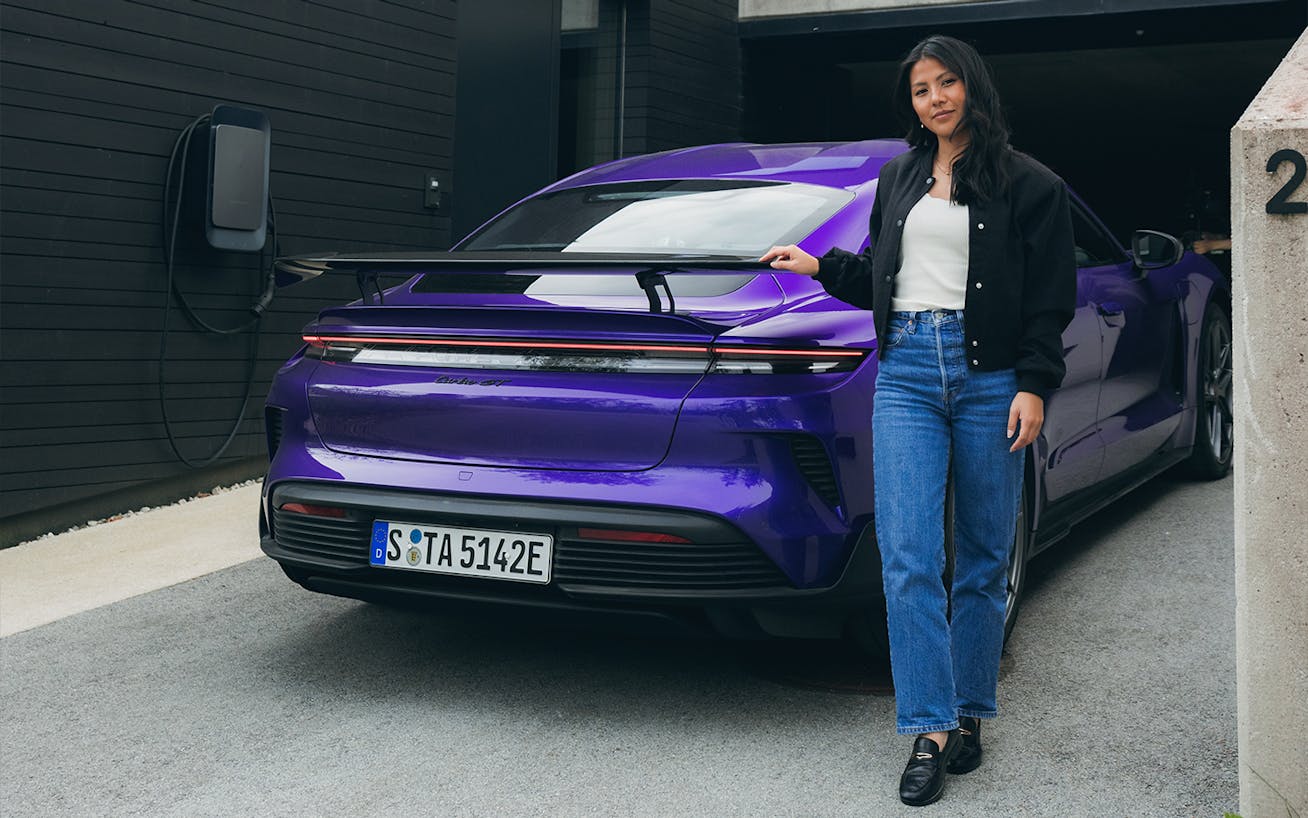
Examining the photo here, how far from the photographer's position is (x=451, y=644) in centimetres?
438

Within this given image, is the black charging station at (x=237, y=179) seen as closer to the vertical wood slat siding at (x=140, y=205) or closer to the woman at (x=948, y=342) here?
the vertical wood slat siding at (x=140, y=205)

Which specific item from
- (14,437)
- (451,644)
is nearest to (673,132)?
(14,437)

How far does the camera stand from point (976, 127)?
3166 mm

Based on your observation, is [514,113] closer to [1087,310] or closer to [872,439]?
[1087,310]

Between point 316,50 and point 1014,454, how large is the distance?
5404 mm

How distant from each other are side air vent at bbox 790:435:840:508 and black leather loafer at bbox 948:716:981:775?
23.8 inches

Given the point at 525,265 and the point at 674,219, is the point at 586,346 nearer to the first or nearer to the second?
the point at 525,265

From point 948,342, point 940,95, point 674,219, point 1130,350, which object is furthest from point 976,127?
point 1130,350

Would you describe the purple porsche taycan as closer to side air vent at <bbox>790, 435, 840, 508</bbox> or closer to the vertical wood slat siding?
side air vent at <bbox>790, 435, 840, 508</bbox>

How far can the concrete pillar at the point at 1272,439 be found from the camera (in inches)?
103

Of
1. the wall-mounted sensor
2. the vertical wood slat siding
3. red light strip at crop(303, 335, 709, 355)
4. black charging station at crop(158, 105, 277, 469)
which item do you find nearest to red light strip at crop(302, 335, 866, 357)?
red light strip at crop(303, 335, 709, 355)

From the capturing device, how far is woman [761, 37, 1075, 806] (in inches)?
123

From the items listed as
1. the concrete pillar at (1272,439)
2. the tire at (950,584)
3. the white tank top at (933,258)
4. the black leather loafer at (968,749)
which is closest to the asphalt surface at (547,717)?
the black leather loafer at (968,749)

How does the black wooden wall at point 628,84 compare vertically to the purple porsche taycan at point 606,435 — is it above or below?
above
